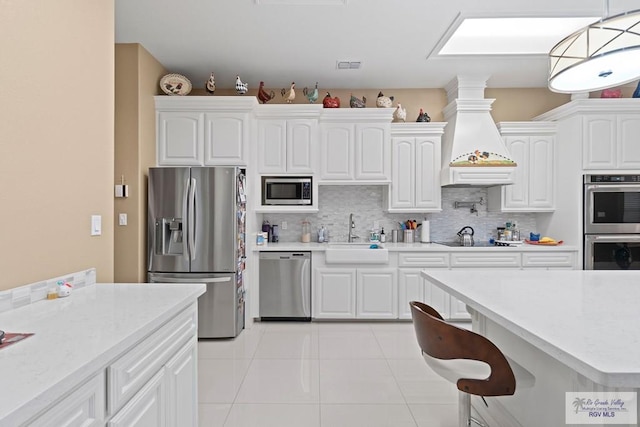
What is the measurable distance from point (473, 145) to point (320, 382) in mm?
3237

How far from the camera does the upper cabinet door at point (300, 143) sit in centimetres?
430

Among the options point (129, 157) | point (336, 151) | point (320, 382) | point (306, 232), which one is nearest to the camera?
point (320, 382)

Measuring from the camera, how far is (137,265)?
3.56 meters

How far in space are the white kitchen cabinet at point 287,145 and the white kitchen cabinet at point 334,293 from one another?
49.2 inches

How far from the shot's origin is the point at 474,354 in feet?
4.51

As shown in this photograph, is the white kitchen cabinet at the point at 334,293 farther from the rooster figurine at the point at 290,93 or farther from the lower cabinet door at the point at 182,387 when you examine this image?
the lower cabinet door at the point at 182,387

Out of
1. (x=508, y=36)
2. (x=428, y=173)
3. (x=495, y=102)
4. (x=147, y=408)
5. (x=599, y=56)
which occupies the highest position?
(x=508, y=36)

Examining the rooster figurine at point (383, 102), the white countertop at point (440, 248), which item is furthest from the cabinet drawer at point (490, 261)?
the rooster figurine at point (383, 102)

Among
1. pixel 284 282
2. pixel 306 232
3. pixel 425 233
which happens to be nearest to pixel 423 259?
pixel 425 233

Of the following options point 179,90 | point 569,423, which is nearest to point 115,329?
point 569,423

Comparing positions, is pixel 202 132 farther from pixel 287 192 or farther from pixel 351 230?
pixel 351 230

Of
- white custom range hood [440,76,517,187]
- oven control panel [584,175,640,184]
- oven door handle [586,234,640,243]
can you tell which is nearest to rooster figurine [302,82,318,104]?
white custom range hood [440,76,517,187]

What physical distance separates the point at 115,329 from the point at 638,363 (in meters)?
1.50

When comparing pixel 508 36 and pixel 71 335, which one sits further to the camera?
pixel 508 36
